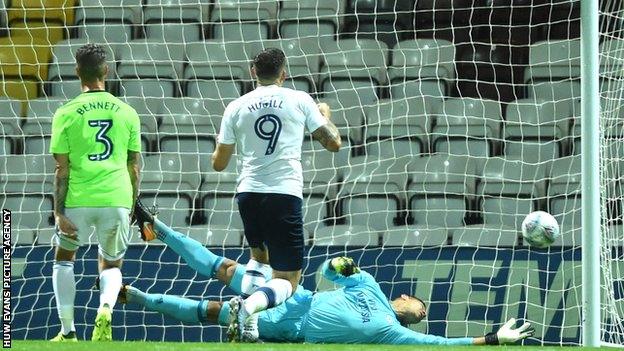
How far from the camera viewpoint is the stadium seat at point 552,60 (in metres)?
10.5

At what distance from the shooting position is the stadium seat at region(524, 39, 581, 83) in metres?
10.5

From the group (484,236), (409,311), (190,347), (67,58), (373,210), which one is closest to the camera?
(190,347)

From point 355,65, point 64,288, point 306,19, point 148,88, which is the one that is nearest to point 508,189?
point 355,65

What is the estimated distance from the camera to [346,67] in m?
10.8

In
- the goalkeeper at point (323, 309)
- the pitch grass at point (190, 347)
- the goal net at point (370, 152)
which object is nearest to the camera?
the pitch grass at point (190, 347)

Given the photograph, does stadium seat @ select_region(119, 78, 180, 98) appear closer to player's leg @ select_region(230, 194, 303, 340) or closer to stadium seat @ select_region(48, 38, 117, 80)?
stadium seat @ select_region(48, 38, 117, 80)

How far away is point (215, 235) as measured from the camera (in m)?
9.73

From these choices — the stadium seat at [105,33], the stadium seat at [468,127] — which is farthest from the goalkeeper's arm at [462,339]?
the stadium seat at [105,33]

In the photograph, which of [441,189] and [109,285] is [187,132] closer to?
[441,189]

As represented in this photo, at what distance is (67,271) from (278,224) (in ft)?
4.27

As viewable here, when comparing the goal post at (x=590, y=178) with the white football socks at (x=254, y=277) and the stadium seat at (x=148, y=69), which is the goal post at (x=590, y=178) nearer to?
the white football socks at (x=254, y=277)

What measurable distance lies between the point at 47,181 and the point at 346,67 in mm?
2554

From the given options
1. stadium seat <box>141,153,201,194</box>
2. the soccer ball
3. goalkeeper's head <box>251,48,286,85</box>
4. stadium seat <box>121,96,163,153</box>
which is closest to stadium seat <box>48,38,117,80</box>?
stadium seat <box>121,96,163,153</box>

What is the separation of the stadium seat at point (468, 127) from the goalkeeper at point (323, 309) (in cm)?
191
